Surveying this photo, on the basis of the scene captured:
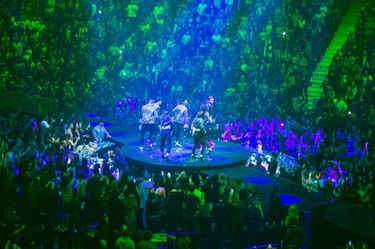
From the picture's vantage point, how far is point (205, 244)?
8.73 meters

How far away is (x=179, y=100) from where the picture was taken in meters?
19.3

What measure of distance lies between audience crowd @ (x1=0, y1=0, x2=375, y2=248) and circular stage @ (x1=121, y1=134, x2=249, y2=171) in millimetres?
364

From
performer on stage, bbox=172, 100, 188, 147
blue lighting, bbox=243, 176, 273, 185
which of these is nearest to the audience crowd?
blue lighting, bbox=243, 176, 273, 185

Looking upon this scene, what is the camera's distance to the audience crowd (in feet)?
30.7

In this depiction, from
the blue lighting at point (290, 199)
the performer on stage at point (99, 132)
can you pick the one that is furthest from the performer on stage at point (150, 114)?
the blue lighting at point (290, 199)

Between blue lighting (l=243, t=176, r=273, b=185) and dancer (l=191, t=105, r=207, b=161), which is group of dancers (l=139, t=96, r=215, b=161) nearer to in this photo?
dancer (l=191, t=105, r=207, b=161)

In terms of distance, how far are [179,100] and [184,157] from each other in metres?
5.55

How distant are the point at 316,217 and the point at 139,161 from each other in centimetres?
546

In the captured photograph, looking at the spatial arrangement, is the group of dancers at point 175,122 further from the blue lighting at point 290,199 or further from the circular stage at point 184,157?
the blue lighting at point 290,199

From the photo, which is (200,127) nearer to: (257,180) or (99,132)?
(257,180)

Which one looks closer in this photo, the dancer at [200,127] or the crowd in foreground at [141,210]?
the crowd in foreground at [141,210]

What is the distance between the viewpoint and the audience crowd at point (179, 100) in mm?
9344

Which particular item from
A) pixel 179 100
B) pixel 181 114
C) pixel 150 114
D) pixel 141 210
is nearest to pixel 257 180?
pixel 181 114

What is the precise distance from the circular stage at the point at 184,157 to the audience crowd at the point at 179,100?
14.3 inches
